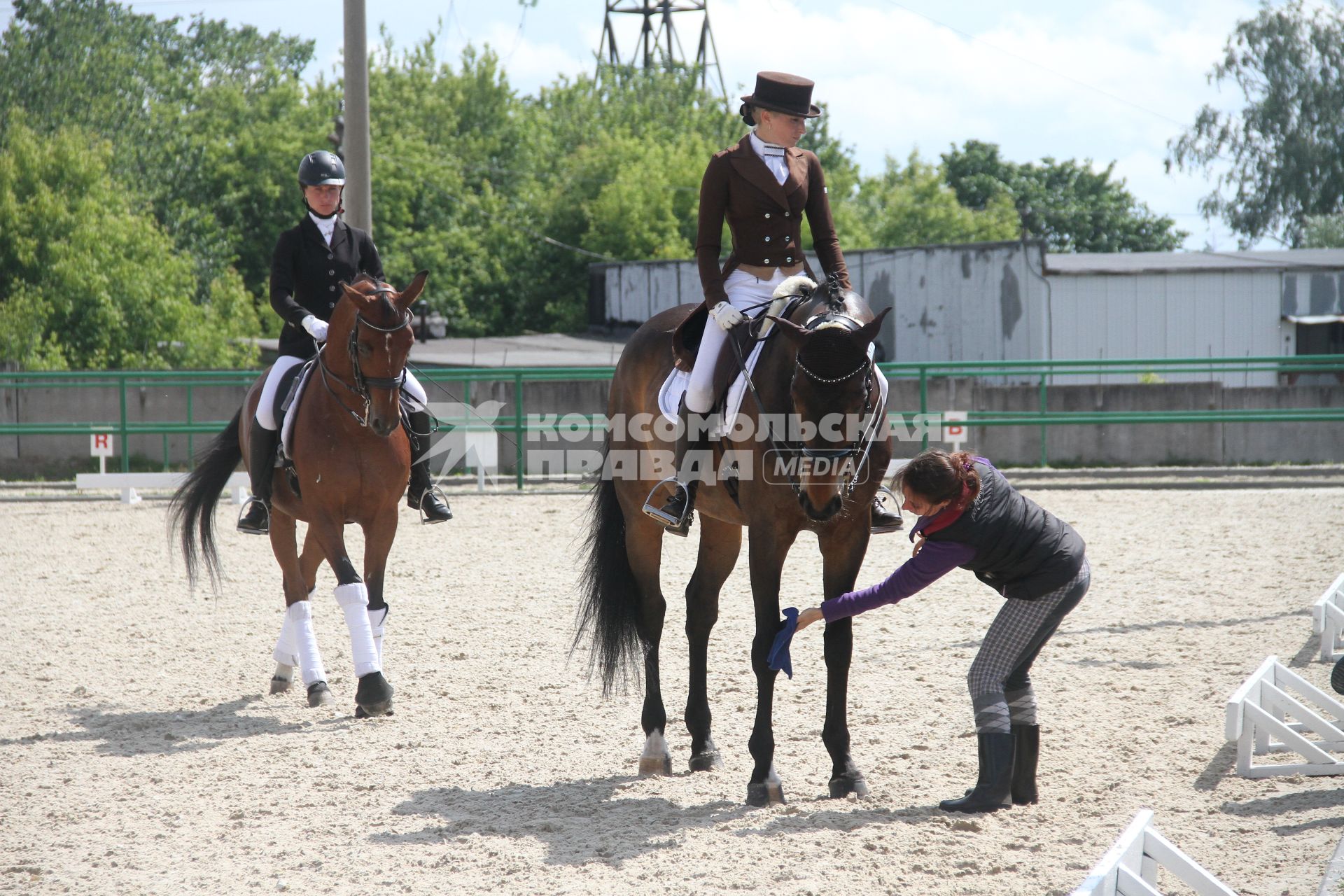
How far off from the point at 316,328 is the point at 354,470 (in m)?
0.75

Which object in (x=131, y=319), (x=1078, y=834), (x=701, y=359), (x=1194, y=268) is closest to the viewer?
(x=1078, y=834)

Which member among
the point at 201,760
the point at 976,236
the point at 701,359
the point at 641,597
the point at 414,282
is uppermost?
the point at 976,236

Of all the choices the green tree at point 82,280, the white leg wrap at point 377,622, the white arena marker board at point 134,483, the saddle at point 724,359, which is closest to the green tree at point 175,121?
the green tree at point 82,280

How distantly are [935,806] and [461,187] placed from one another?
34821 mm

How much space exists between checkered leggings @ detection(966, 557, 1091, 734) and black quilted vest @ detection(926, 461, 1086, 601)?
0.18 feet

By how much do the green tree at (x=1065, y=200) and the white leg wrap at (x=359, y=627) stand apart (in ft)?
156

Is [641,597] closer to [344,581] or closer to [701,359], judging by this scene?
[701,359]

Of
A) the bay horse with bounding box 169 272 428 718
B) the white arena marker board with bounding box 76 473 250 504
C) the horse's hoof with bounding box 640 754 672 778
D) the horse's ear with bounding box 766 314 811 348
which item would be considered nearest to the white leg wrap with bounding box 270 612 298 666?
the bay horse with bounding box 169 272 428 718

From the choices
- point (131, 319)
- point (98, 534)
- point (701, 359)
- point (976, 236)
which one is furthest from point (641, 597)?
point (976, 236)

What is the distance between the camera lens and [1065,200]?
53.1 m

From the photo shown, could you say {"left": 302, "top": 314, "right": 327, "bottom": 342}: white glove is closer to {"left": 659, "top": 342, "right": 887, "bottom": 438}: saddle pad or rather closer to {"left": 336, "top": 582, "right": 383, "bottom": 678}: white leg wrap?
{"left": 336, "top": 582, "right": 383, "bottom": 678}: white leg wrap

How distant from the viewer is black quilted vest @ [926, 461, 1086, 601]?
4.01m

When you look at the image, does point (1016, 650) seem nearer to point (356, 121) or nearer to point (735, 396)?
point (735, 396)

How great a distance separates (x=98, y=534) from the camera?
11570 millimetres
